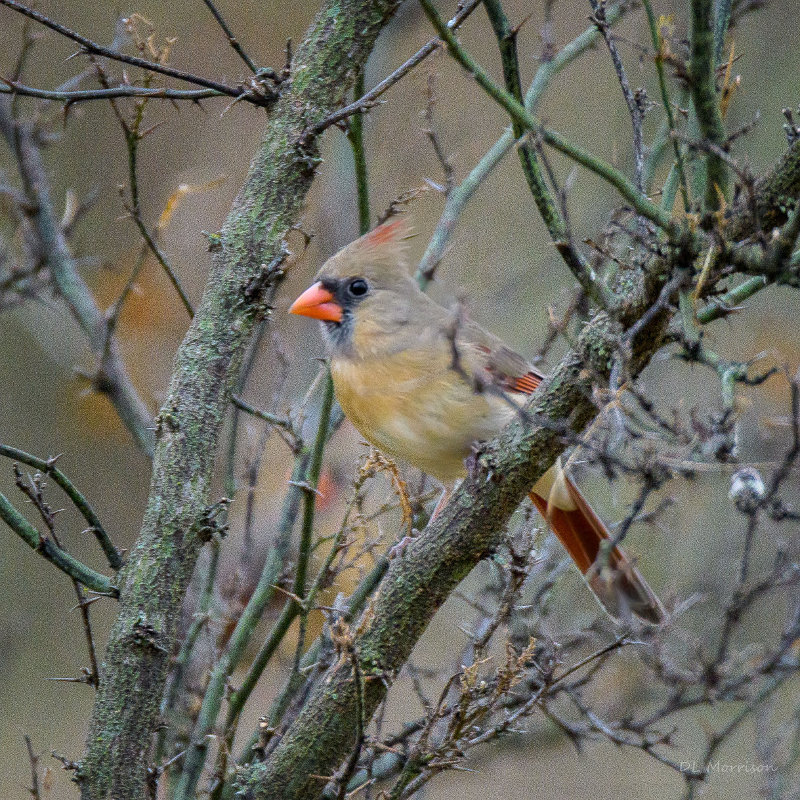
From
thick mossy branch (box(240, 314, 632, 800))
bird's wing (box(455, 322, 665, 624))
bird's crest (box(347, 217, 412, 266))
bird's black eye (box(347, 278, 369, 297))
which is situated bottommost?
thick mossy branch (box(240, 314, 632, 800))

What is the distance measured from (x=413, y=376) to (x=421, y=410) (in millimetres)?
114

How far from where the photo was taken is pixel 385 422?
306cm

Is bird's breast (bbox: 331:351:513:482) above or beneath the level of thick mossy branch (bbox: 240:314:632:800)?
above

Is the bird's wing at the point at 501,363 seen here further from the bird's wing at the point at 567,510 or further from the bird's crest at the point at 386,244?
the bird's crest at the point at 386,244

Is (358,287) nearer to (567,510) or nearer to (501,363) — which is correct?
(501,363)

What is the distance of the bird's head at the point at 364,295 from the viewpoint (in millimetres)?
3219

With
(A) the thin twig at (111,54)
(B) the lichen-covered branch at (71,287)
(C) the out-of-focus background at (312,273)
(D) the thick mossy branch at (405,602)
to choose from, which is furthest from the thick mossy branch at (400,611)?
(C) the out-of-focus background at (312,273)

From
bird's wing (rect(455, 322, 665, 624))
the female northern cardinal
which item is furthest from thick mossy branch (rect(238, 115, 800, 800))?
bird's wing (rect(455, 322, 665, 624))

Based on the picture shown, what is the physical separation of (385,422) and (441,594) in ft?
2.27

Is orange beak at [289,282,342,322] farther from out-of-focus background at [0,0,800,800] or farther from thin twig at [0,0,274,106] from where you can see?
out-of-focus background at [0,0,800,800]

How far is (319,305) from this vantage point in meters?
3.27

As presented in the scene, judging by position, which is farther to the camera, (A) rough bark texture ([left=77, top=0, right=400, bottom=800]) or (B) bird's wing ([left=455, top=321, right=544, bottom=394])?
(B) bird's wing ([left=455, top=321, right=544, bottom=394])

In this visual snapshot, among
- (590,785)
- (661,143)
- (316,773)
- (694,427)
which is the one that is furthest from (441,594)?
(590,785)

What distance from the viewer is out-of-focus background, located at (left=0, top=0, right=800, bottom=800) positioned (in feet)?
16.7
